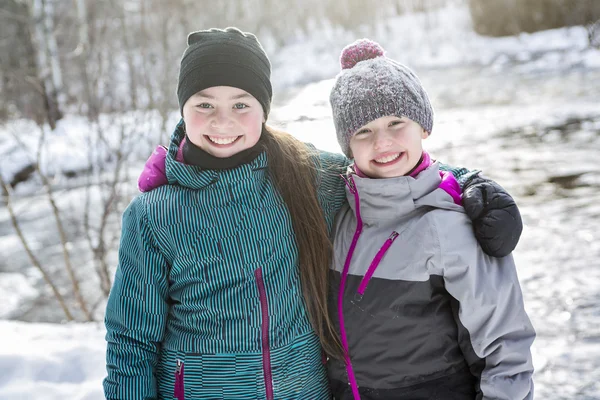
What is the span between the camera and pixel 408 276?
1.64 metres

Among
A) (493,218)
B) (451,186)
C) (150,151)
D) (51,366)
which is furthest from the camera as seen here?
(150,151)

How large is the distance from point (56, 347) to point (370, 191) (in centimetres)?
185

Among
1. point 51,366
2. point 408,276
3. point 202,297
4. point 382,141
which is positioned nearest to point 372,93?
point 382,141

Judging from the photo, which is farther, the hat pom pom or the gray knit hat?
the hat pom pom

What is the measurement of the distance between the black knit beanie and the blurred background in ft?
1.41

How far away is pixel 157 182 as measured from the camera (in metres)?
1.78

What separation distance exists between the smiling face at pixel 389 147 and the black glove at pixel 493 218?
0.21 m

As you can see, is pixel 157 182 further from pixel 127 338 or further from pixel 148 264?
pixel 127 338

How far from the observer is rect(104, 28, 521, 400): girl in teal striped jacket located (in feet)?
5.45

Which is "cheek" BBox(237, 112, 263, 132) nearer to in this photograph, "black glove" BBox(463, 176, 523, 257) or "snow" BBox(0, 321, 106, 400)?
"black glove" BBox(463, 176, 523, 257)

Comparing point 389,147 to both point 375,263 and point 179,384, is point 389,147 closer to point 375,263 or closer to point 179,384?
point 375,263

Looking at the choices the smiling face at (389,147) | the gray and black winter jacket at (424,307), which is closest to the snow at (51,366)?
the gray and black winter jacket at (424,307)

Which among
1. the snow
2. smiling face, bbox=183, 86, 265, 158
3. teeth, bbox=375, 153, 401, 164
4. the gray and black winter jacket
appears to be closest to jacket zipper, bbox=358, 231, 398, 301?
the gray and black winter jacket

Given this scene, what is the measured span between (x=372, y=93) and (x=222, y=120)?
463mm
